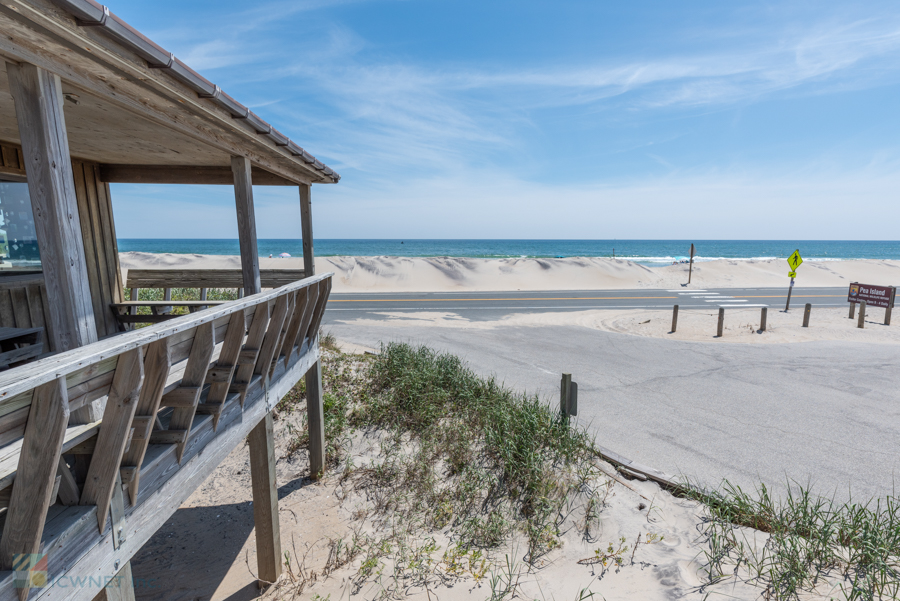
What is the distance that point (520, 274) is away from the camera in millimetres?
29938

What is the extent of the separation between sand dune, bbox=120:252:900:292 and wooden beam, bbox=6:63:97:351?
22716 mm

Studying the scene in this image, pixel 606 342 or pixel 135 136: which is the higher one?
pixel 135 136

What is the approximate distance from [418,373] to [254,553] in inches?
143

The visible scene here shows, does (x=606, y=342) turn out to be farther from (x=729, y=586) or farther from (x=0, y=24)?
(x=0, y=24)

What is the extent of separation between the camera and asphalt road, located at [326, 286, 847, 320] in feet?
59.2

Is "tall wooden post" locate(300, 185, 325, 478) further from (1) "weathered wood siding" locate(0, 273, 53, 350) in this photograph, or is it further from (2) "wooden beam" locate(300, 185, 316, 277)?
(1) "weathered wood siding" locate(0, 273, 53, 350)

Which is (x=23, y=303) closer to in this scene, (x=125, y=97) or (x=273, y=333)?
(x=273, y=333)

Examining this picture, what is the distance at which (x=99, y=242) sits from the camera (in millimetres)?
6180

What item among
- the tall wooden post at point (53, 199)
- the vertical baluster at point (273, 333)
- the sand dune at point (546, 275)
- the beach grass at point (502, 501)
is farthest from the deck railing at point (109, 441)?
the sand dune at point (546, 275)

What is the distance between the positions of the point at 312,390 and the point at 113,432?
4.10 m

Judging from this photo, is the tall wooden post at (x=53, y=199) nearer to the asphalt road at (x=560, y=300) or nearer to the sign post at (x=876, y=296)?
the asphalt road at (x=560, y=300)

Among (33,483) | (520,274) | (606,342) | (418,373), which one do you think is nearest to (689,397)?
(606,342)

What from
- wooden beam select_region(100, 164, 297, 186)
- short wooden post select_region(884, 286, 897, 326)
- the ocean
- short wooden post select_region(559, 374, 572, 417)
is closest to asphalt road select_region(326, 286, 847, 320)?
short wooden post select_region(884, 286, 897, 326)

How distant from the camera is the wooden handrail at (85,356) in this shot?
1.39 meters
